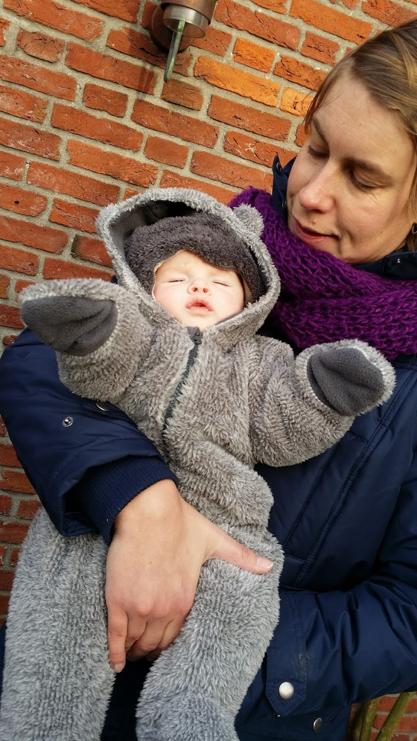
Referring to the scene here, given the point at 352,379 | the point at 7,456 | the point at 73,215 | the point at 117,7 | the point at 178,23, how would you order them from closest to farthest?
the point at 352,379, the point at 178,23, the point at 117,7, the point at 73,215, the point at 7,456

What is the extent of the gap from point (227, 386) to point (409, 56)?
2.50ft

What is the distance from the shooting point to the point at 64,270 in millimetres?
2475

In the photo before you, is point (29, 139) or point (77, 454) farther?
point (29, 139)

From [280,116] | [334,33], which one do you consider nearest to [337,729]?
[280,116]

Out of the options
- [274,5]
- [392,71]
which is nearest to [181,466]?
[392,71]

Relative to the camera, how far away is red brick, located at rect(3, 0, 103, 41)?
2.24m

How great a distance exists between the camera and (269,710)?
120 cm

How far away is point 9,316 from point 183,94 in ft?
3.47

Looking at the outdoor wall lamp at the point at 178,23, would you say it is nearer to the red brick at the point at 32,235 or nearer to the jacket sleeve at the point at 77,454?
the red brick at the point at 32,235

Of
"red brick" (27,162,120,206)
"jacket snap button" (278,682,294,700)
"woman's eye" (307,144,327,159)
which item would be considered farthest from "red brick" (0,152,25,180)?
"jacket snap button" (278,682,294,700)

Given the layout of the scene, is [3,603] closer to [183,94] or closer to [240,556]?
[240,556]

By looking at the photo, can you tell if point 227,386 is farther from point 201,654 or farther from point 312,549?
point 201,654

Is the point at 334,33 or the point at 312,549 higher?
the point at 334,33

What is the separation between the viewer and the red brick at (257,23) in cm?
245
